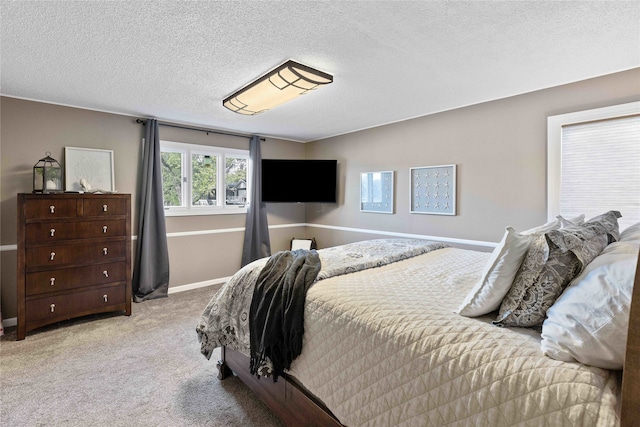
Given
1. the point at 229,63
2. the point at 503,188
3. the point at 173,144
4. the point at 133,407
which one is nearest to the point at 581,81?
the point at 503,188

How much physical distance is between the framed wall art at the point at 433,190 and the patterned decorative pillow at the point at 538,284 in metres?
2.44

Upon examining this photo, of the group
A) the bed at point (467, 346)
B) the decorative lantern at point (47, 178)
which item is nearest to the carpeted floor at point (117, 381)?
the bed at point (467, 346)

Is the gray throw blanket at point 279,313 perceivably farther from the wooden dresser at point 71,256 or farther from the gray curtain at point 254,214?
the gray curtain at point 254,214

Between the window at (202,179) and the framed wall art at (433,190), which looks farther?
the window at (202,179)

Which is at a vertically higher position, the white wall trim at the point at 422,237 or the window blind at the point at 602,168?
the window blind at the point at 602,168

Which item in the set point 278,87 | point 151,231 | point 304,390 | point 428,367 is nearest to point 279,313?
point 304,390

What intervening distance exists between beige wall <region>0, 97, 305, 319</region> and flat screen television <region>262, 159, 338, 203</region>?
0.36 meters

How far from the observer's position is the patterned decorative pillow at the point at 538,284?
1.17 metres

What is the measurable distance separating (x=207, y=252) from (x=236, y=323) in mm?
2862

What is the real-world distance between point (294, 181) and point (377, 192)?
1.37 m

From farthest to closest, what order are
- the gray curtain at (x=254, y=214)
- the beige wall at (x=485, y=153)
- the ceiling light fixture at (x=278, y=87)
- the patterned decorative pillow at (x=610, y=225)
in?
the gray curtain at (x=254, y=214) → the beige wall at (x=485, y=153) → the ceiling light fixture at (x=278, y=87) → the patterned decorative pillow at (x=610, y=225)

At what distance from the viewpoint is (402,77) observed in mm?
2660

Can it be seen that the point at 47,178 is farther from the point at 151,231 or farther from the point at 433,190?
the point at 433,190

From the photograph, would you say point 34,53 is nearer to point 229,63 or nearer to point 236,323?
point 229,63
